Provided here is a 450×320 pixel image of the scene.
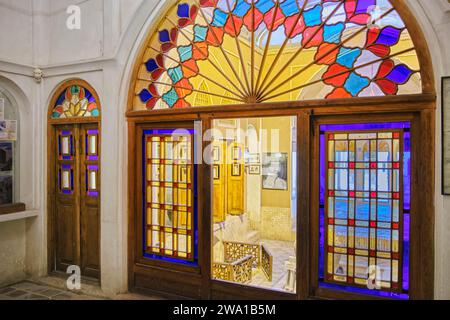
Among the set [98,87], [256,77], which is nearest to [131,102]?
[98,87]

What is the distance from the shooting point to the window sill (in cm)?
478

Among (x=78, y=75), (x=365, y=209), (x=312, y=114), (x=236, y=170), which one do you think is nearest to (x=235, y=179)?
(x=236, y=170)

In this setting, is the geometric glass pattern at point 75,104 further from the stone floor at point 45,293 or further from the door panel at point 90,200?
the stone floor at point 45,293

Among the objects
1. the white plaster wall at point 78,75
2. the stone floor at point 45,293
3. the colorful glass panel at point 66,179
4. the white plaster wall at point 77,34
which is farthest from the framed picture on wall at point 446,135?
the colorful glass panel at point 66,179

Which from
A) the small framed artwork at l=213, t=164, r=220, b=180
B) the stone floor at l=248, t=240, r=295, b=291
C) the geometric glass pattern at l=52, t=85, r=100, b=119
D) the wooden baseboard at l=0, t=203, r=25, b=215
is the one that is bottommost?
the stone floor at l=248, t=240, r=295, b=291

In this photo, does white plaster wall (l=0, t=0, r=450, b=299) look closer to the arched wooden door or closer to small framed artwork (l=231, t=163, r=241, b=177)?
the arched wooden door

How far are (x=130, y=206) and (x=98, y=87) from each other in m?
1.51

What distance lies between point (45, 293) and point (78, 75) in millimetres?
2741

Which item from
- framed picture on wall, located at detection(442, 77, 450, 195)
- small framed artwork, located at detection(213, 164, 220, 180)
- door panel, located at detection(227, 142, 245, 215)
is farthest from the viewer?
door panel, located at detection(227, 142, 245, 215)

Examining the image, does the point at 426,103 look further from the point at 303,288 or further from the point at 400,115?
the point at 303,288

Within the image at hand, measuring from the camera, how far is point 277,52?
4055 millimetres

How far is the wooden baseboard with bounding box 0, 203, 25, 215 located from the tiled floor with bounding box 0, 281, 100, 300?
38.8 inches

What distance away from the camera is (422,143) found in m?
3.21

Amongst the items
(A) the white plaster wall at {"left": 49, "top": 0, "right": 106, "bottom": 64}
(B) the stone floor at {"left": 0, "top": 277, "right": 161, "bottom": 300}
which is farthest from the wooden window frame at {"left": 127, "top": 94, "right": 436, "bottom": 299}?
(A) the white plaster wall at {"left": 49, "top": 0, "right": 106, "bottom": 64}
